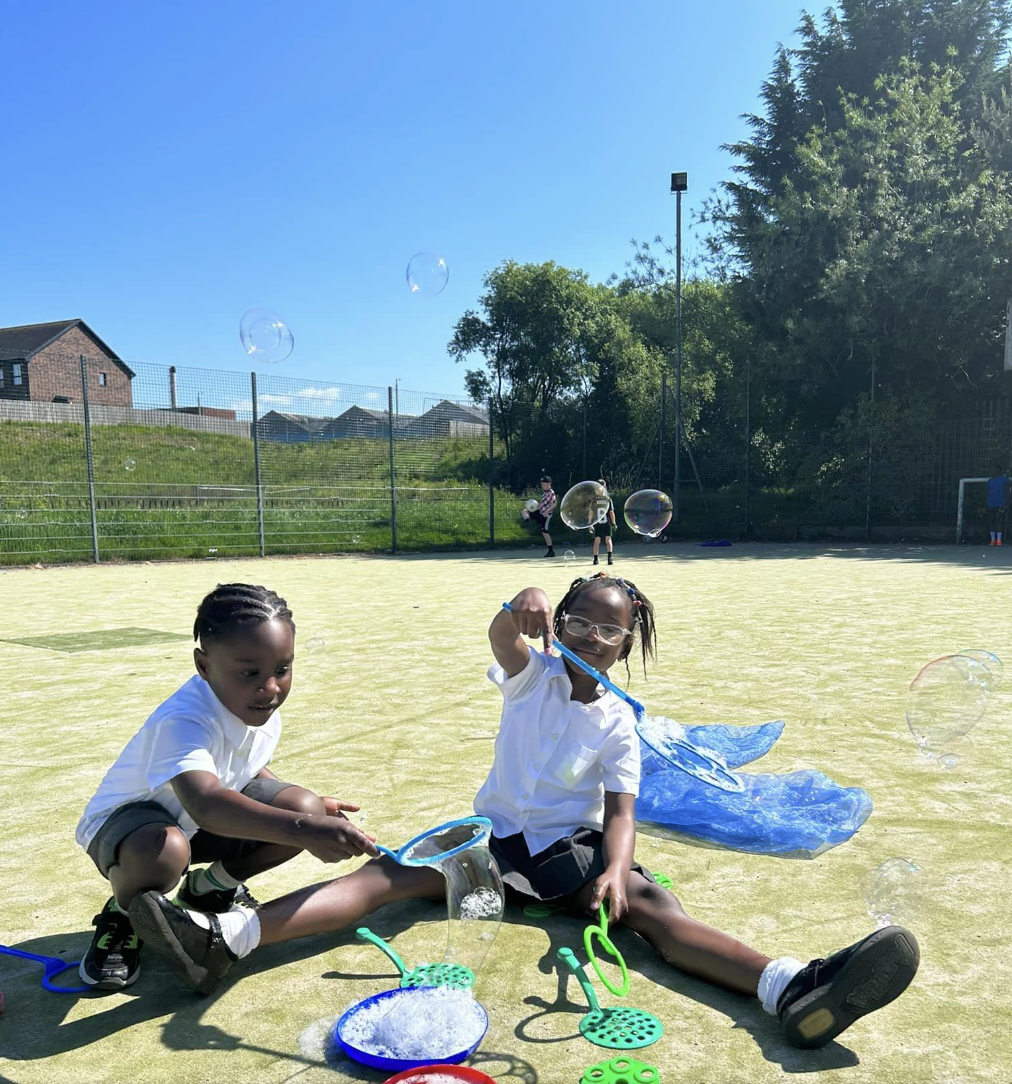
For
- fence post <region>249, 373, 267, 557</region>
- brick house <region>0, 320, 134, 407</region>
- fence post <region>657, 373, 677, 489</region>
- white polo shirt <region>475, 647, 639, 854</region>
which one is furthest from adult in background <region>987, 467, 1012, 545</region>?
white polo shirt <region>475, 647, 639, 854</region>

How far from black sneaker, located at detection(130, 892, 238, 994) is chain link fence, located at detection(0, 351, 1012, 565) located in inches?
563

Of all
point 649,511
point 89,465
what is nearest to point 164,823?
point 649,511

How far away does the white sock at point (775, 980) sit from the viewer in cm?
Answer: 218

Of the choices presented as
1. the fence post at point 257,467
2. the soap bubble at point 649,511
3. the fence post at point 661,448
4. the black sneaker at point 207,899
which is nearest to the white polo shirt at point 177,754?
the black sneaker at point 207,899

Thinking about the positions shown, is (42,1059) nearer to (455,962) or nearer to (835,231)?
(455,962)

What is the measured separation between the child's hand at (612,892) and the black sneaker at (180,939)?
926mm

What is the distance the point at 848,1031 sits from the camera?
2166mm

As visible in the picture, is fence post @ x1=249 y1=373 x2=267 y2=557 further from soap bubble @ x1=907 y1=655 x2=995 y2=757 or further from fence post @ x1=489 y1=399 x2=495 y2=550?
soap bubble @ x1=907 y1=655 x2=995 y2=757

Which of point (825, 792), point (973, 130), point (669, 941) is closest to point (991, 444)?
point (973, 130)

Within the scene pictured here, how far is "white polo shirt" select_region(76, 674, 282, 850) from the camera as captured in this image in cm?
233

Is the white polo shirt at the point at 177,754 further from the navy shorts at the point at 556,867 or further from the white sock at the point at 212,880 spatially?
the navy shorts at the point at 556,867

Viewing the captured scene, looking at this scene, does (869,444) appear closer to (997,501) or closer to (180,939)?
(997,501)

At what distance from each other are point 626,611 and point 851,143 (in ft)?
78.6

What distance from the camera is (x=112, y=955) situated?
2.39 metres
